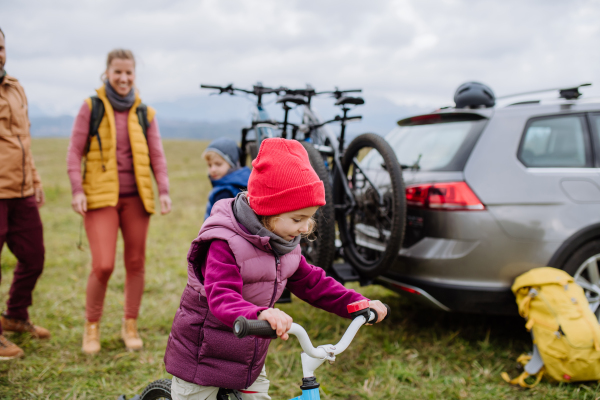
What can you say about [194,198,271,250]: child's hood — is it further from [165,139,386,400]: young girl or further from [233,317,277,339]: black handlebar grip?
[233,317,277,339]: black handlebar grip

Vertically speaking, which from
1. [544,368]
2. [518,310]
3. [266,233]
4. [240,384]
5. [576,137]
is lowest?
[544,368]

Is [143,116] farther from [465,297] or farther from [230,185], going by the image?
[465,297]

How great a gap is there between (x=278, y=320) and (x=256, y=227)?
1.30ft

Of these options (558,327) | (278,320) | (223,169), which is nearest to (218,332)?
(278,320)

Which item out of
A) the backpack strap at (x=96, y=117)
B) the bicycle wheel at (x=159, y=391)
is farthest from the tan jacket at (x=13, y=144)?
the bicycle wheel at (x=159, y=391)

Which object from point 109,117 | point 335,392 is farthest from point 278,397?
point 109,117

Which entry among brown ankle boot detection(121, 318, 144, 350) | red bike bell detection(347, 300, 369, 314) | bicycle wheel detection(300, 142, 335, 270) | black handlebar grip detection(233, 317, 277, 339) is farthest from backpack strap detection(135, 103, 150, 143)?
black handlebar grip detection(233, 317, 277, 339)

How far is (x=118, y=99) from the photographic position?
3189mm

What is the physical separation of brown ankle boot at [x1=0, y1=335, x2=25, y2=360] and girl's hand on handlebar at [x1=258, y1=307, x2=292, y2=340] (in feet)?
8.72

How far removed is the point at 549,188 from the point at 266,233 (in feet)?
7.60

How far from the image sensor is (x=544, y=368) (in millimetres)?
2826

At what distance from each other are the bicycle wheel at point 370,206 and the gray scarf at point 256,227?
150 cm

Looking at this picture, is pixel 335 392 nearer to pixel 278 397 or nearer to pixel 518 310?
pixel 278 397

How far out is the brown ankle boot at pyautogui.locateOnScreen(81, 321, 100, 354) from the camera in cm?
323
